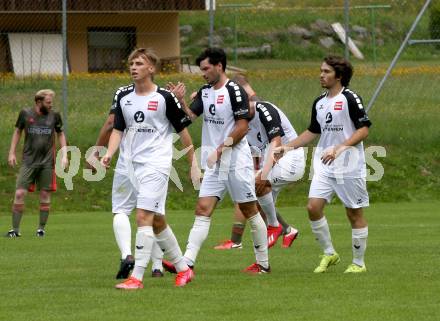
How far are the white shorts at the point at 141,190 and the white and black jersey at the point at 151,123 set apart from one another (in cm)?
8

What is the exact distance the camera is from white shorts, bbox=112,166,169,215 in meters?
10.1

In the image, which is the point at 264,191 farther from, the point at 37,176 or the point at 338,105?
the point at 37,176

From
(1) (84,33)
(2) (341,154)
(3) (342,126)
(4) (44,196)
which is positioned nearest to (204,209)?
(2) (341,154)

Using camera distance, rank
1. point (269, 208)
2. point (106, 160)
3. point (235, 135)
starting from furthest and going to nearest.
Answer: point (269, 208) → point (235, 135) → point (106, 160)

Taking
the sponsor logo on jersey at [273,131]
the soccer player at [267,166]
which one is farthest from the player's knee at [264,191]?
the sponsor logo on jersey at [273,131]

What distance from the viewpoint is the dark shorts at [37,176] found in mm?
17062

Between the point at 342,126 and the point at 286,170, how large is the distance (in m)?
4.25

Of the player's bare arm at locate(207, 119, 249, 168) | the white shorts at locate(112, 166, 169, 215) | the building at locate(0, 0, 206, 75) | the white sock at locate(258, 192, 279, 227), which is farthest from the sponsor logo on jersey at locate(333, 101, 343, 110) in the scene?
the building at locate(0, 0, 206, 75)

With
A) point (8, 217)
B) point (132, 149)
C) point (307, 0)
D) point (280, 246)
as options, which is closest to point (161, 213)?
point (132, 149)

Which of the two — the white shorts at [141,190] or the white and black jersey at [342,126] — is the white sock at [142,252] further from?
the white and black jersey at [342,126]

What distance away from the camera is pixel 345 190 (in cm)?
1125

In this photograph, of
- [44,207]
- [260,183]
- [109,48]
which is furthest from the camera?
[109,48]

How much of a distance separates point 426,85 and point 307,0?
1572cm

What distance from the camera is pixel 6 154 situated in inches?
882
